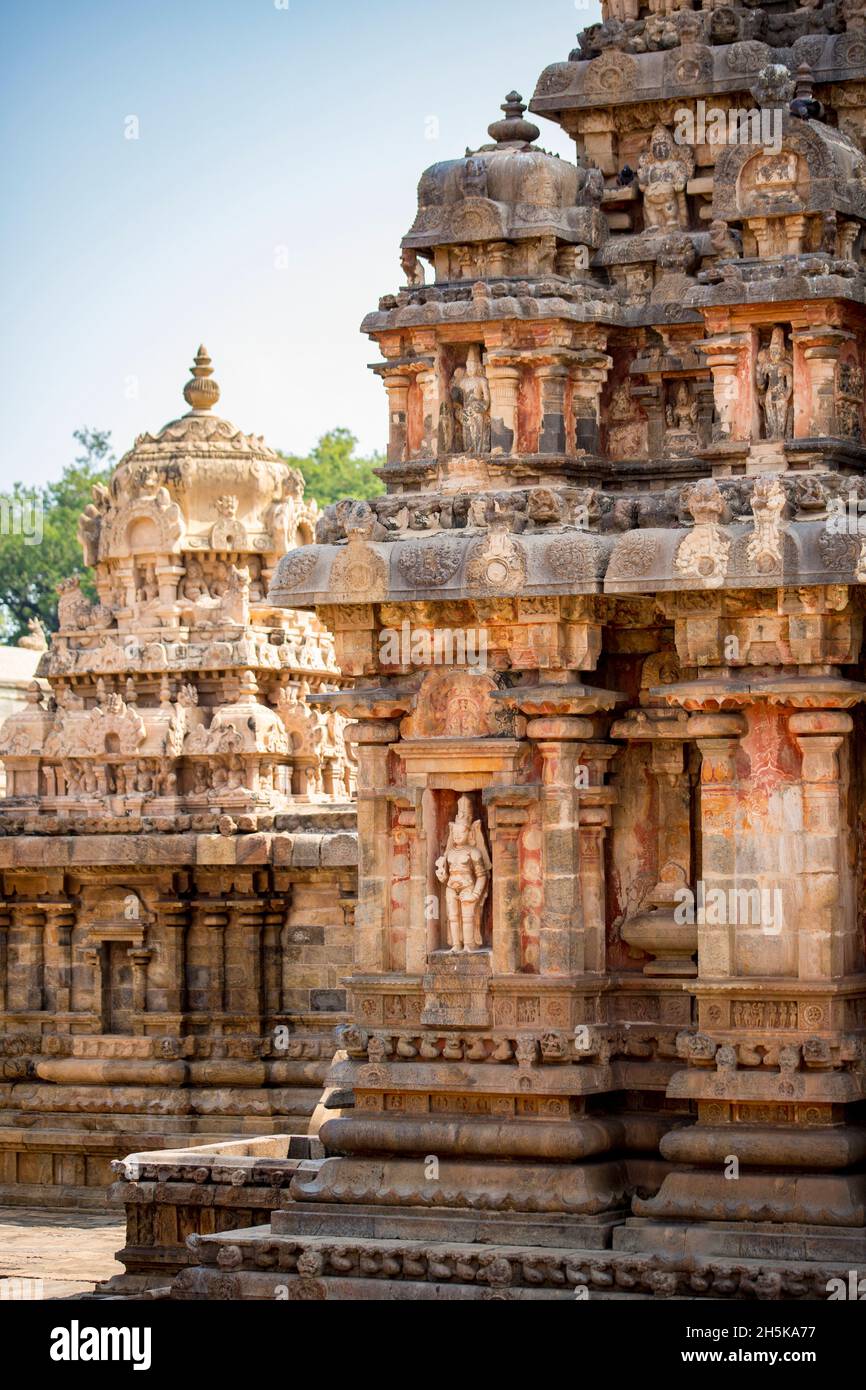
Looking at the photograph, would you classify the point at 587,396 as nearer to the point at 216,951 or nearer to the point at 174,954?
the point at 216,951

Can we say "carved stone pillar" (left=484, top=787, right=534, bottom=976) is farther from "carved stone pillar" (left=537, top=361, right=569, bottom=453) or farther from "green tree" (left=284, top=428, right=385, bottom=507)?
"green tree" (left=284, top=428, right=385, bottom=507)

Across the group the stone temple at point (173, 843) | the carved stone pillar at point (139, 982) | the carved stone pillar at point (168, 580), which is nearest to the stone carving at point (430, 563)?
the stone temple at point (173, 843)

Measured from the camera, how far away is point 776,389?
24.5m

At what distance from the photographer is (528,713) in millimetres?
24578

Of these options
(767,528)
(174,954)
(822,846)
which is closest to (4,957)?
(174,954)

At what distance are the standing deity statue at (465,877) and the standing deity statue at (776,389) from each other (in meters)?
3.49

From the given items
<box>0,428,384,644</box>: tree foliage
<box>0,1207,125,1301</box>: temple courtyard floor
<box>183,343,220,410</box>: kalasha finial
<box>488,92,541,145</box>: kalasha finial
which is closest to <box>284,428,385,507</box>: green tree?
<box>0,428,384,644</box>: tree foliage

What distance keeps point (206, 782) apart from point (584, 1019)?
13.2 meters

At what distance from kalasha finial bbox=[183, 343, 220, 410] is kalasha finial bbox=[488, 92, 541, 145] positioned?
1346cm

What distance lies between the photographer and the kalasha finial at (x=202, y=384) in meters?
39.3

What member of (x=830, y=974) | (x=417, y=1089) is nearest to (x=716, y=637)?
(x=830, y=974)

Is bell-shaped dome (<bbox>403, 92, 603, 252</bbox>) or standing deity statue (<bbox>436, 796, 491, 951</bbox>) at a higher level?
bell-shaped dome (<bbox>403, 92, 603, 252</bbox>)

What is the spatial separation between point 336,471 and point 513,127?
48313 mm

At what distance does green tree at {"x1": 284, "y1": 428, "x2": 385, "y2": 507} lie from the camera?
2884 inches
